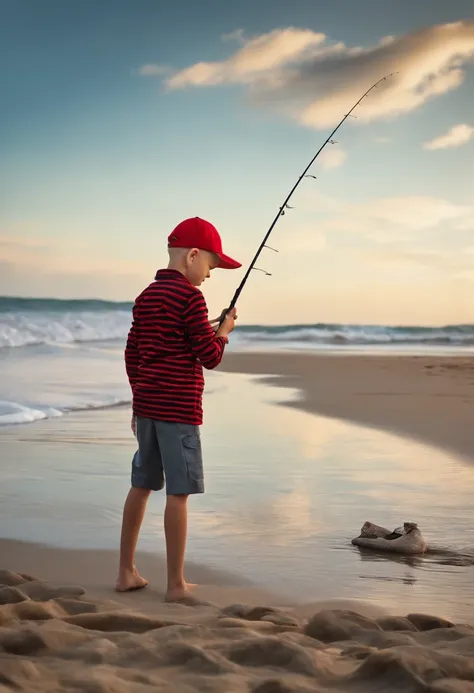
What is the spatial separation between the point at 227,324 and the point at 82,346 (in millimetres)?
18511

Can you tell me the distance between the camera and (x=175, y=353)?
3416 mm

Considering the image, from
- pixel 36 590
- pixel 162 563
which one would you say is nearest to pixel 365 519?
pixel 162 563

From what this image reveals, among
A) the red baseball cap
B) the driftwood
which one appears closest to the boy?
the red baseball cap

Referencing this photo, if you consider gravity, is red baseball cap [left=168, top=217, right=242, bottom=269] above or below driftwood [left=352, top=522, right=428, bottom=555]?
above

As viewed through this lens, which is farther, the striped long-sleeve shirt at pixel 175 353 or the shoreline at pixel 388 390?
the shoreline at pixel 388 390

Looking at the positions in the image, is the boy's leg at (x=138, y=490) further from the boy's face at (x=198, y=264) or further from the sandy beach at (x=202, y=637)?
the boy's face at (x=198, y=264)

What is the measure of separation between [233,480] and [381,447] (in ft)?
5.74

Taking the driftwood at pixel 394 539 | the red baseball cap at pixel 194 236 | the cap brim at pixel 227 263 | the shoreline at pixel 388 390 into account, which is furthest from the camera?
the shoreline at pixel 388 390

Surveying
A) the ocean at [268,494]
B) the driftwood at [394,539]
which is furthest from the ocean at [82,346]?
the driftwood at [394,539]

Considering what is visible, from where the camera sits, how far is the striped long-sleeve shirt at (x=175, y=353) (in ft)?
11.1

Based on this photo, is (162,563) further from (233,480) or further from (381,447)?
(381,447)

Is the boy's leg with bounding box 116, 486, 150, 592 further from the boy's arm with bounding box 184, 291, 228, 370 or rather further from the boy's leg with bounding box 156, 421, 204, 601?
the boy's arm with bounding box 184, 291, 228, 370

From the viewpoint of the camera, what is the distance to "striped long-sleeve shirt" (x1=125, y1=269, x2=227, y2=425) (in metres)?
3.39

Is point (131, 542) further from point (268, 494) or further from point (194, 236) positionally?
point (268, 494)
